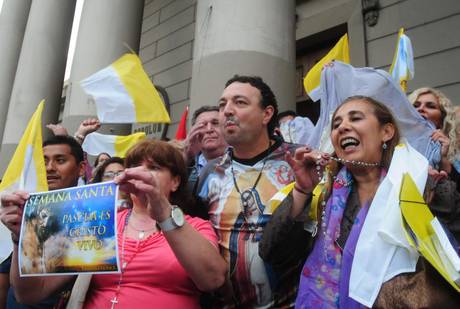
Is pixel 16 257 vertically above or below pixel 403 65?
below

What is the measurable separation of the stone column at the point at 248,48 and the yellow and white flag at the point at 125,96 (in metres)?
0.75

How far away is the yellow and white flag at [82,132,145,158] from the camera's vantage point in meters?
4.26

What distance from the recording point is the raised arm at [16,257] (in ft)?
5.40

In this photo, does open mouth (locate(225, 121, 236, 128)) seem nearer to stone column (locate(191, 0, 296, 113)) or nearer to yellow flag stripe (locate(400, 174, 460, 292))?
yellow flag stripe (locate(400, 174, 460, 292))

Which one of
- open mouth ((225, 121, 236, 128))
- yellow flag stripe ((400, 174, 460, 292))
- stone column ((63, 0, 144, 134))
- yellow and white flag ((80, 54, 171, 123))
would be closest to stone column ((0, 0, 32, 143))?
stone column ((63, 0, 144, 134))

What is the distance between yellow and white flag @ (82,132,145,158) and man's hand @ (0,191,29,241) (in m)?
2.55

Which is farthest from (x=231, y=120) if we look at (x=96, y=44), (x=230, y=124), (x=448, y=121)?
(x=96, y=44)

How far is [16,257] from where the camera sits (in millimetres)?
1669

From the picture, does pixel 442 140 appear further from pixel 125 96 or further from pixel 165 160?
pixel 125 96

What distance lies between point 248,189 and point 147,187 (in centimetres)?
65

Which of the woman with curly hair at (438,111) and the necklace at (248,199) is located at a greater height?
the woman with curly hair at (438,111)

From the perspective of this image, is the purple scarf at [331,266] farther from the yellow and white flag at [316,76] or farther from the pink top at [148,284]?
the yellow and white flag at [316,76]

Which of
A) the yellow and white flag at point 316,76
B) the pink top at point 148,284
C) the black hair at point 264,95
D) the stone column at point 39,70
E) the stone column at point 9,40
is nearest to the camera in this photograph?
the pink top at point 148,284

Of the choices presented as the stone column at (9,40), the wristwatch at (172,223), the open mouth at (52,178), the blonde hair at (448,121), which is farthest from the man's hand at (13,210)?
the stone column at (9,40)
